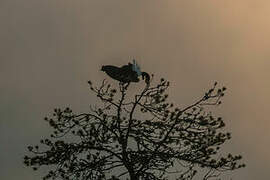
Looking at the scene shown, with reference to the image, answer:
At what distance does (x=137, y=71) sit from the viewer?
2441 cm

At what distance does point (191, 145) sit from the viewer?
2472 centimetres

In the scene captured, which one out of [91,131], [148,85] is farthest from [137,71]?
[91,131]

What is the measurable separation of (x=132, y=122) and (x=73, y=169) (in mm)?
2152

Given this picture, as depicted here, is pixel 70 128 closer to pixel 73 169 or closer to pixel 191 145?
pixel 73 169

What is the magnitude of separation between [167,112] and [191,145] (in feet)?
3.81

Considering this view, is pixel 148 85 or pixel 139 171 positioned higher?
pixel 148 85

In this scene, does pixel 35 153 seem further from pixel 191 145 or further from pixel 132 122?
pixel 191 145

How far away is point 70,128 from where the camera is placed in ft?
81.4

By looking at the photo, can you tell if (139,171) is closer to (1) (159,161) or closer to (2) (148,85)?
(1) (159,161)

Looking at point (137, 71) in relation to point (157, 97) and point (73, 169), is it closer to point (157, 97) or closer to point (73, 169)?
point (157, 97)

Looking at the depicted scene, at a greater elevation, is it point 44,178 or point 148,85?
point 148,85

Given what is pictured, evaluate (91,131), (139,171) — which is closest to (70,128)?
(91,131)

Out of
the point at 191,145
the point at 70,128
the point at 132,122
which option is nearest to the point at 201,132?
the point at 191,145

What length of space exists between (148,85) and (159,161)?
85.9 inches
